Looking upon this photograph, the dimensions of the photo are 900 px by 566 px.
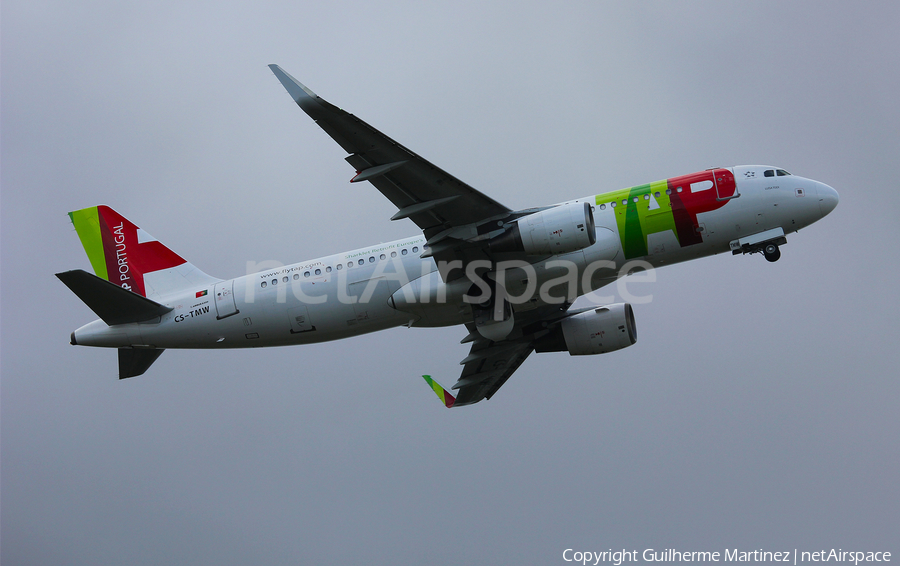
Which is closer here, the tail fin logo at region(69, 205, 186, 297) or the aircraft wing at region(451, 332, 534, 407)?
the tail fin logo at region(69, 205, 186, 297)

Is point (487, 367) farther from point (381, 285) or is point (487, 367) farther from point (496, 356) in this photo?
point (381, 285)

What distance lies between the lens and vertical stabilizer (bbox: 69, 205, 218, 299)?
1449 inches

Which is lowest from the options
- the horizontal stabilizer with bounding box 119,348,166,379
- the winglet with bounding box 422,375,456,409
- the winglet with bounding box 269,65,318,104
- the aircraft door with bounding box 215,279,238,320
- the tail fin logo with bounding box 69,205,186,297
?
the winglet with bounding box 422,375,456,409

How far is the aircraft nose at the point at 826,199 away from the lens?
1266 inches

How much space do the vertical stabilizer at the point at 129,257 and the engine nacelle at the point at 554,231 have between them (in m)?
15.0

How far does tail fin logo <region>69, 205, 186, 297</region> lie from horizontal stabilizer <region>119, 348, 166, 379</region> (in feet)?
10.2

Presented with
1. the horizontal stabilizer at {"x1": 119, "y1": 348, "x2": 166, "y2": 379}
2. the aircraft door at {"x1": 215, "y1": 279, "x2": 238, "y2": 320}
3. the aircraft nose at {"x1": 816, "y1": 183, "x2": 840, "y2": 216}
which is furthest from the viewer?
the horizontal stabilizer at {"x1": 119, "y1": 348, "x2": 166, "y2": 379}

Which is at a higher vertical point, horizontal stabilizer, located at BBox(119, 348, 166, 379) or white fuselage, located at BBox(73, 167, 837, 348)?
white fuselage, located at BBox(73, 167, 837, 348)

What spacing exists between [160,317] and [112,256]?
5395 millimetres

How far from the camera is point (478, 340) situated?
129 ft

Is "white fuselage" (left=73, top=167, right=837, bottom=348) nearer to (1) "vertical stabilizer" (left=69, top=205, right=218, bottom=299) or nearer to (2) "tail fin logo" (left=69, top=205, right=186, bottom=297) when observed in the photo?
(1) "vertical stabilizer" (left=69, top=205, right=218, bottom=299)

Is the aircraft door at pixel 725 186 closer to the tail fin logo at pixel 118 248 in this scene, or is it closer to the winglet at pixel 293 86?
the winglet at pixel 293 86

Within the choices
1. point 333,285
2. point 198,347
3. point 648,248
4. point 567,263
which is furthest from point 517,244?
point 198,347
